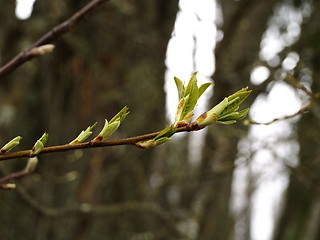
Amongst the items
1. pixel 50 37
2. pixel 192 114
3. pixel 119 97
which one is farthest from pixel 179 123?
pixel 119 97

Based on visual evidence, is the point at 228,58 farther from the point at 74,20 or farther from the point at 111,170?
the point at 74,20

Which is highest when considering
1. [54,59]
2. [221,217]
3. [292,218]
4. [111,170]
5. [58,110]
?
[54,59]

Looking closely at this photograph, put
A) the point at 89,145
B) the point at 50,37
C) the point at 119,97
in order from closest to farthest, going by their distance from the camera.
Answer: the point at 89,145, the point at 50,37, the point at 119,97

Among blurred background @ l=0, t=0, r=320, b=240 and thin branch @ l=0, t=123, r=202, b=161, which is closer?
thin branch @ l=0, t=123, r=202, b=161

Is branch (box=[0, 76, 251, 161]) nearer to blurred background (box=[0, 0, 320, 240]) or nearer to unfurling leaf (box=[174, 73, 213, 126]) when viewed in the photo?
unfurling leaf (box=[174, 73, 213, 126])

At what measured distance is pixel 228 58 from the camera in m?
2.71

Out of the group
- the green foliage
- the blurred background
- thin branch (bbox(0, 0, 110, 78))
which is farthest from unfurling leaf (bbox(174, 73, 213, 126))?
the blurred background

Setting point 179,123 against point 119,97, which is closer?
point 179,123

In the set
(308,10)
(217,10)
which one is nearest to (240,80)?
(308,10)

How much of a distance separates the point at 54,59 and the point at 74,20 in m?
1.63

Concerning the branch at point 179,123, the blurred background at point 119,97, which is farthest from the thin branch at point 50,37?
the blurred background at point 119,97

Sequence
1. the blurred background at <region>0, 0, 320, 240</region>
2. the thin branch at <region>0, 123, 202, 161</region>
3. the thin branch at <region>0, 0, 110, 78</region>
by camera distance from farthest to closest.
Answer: the blurred background at <region>0, 0, 320, 240</region> < the thin branch at <region>0, 0, 110, 78</region> < the thin branch at <region>0, 123, 202, 161</region>

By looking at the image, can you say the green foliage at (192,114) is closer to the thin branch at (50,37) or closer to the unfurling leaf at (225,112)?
the unfurling leaf at (225,112)

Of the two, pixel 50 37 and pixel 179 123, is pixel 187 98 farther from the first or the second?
pixel 50 37
